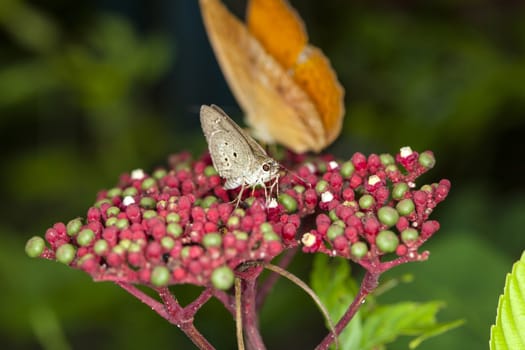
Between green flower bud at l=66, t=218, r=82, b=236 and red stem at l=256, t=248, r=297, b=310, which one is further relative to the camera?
red stem at l=256, t=248, r=297, b=310

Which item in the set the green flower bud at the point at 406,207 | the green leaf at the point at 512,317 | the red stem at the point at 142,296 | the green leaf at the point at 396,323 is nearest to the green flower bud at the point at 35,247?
the red stem at the point at 142,296

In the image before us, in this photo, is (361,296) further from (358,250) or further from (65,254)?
(65,254)

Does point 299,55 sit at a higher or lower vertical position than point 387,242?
higher

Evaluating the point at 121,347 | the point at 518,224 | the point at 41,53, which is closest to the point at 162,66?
the point at 41,53

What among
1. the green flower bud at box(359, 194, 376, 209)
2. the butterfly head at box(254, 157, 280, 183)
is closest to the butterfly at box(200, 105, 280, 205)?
the butterfly head at box(254, 157, 280, 183)

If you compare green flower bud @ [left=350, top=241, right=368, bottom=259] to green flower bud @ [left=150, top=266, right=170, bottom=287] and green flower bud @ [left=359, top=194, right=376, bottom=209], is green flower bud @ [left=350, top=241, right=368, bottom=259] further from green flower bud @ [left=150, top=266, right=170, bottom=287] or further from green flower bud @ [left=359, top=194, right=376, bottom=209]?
green flower bud @ [left=150, top=266, right=170, bottom=287]

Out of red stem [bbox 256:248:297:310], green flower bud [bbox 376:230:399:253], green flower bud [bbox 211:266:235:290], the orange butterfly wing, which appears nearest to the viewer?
green flower bud [bbox 211:266:235:290]

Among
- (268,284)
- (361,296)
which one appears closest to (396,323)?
(268,284)
